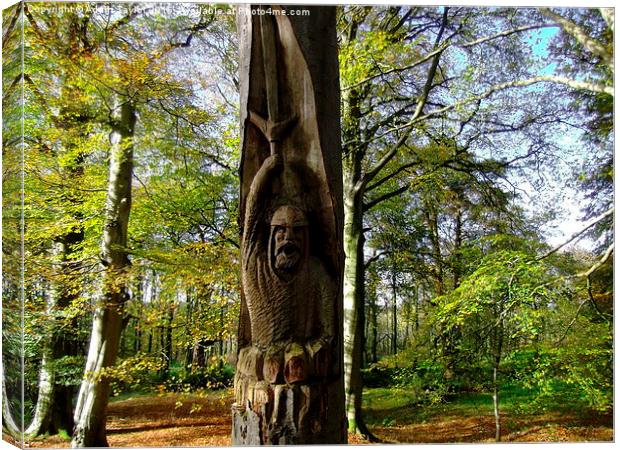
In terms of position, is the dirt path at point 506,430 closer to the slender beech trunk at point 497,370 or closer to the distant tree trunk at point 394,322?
the slender beech trunk at point 497,370

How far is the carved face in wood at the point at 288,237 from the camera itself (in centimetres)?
204

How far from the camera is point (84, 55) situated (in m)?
3.97

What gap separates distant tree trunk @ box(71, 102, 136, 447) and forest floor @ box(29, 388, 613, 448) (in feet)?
0.44

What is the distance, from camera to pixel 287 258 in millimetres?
2066

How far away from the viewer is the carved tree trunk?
2014 millimetres

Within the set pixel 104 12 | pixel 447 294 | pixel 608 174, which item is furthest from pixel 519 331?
pixel 104 12

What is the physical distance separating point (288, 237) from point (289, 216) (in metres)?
0.09

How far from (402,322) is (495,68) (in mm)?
2512

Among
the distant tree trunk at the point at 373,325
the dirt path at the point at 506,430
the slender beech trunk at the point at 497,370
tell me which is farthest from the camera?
the distant tree trunk at the point at 373,325

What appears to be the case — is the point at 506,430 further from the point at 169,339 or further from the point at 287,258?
the point at 287,258

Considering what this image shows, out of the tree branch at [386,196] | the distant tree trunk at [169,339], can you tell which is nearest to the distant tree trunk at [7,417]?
the distant tree trunk at [169,339]

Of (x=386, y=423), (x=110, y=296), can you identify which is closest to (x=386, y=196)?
(x=386, y=423)

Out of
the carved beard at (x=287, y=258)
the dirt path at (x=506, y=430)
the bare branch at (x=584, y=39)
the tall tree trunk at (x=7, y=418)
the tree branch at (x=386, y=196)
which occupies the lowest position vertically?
the dirt path at (x=506, y=430)

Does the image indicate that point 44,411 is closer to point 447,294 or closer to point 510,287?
point 447,294
